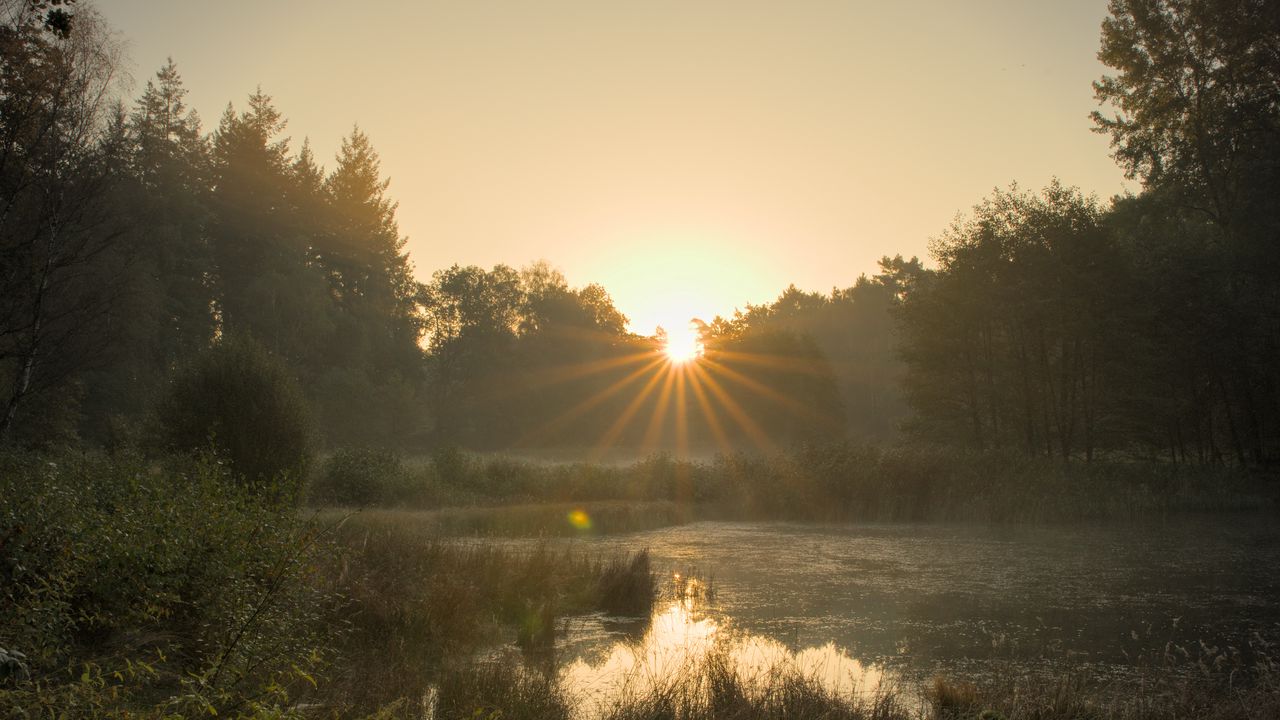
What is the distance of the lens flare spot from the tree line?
8619mm

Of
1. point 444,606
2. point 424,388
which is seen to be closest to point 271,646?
point 444,606

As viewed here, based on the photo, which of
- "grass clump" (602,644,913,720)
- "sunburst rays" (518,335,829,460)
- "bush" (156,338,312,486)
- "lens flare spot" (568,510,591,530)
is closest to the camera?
"grass clump" (602,644,913,720)

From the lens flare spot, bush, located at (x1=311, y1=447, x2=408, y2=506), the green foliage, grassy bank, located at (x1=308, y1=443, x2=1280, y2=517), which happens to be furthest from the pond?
bush, located at (x1=311, y1=447, x2=408, y2=506)

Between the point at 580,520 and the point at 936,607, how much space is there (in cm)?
1195

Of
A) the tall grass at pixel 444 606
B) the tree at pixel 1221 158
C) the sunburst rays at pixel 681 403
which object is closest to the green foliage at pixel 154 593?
the tall grass at pixel 444 606

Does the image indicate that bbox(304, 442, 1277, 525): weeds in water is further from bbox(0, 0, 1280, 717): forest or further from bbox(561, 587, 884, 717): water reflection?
bbox(561, 587, 884, 717): water reflection

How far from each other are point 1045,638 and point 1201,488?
20.1 metres

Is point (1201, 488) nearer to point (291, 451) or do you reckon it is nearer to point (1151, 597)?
point (1151, 597)

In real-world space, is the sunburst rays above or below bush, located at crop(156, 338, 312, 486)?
above

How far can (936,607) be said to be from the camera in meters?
12.2

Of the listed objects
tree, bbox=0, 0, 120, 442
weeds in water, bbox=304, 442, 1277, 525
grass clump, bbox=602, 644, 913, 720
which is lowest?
grass clump, bbox=602, 644, 913, 720

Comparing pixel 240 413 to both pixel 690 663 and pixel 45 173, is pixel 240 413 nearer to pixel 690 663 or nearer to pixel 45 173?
pixel 45 173

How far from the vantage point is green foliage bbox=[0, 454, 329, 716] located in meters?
5.46

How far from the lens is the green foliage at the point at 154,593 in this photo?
5.46 meters
